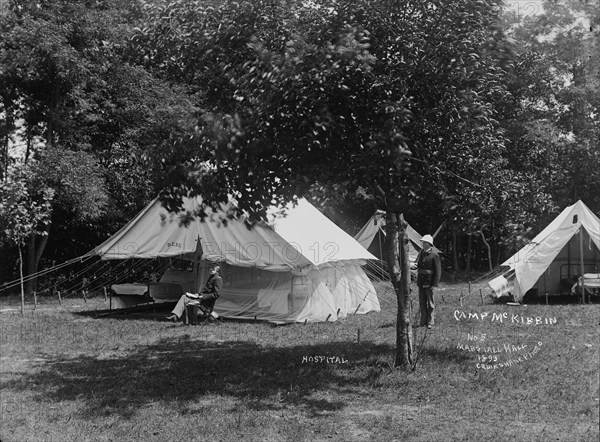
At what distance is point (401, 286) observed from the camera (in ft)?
26.5

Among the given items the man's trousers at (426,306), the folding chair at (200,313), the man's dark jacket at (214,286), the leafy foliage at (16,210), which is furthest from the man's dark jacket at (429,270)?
the leafy foliage at (16,210)

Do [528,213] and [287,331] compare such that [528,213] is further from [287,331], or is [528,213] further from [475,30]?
[287,331]

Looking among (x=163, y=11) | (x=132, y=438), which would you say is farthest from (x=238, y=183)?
(x=132, y=438)

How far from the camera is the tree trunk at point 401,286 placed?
26.0 feet

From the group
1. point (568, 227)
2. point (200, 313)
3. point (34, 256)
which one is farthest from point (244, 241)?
point (34, 256)

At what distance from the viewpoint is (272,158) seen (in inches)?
296

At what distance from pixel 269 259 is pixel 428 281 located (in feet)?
11.4

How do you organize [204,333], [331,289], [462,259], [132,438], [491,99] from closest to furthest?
[132,438] < [491,99] < [204,333] < [331,289] < [462,259]

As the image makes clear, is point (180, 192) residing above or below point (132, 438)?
above

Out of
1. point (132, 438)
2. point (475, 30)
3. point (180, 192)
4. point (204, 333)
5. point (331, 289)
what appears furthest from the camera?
point (331, 289)

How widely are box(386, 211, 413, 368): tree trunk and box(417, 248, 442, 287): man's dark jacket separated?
3.24 metres

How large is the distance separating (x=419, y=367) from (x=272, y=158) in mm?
3011

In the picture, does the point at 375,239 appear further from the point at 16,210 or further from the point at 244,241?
the point at 16,210

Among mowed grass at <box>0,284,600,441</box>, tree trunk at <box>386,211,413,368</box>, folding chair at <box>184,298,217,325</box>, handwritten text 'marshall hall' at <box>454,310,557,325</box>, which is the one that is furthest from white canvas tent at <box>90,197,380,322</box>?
tree trunk at <box>386,211,413,368</box>
